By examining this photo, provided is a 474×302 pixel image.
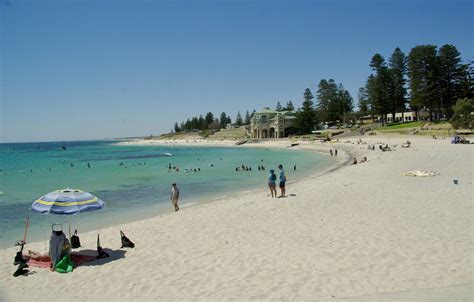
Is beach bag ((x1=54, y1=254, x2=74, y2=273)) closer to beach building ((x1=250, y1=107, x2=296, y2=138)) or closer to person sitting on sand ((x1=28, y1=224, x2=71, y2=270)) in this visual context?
person sitting on sand ((x1=28, y1=224, x2=71, y2=270))

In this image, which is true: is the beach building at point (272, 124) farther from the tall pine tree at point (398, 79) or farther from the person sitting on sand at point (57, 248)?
the person sitting on sand at point (57, 248)

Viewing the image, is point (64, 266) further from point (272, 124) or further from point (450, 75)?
point (272, 124)

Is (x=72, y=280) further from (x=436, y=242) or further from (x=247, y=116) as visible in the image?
(x=247, y=116)

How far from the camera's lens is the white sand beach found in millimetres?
6215

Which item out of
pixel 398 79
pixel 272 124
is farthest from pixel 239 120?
pixel 398 79

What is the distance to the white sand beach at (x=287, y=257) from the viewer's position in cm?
621

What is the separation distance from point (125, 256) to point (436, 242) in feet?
23.6

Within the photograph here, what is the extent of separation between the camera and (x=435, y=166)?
2377 centimetres

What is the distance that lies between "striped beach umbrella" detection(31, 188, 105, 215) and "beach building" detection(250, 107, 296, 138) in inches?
3750

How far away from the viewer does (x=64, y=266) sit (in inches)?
321

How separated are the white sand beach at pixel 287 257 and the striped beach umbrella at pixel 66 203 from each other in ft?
4.36

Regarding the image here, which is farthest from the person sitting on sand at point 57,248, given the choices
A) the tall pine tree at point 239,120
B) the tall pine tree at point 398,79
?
the tall pine tree at point 239,120

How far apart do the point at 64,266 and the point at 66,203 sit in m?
1.39

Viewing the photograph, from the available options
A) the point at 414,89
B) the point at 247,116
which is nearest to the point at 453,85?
the point at 414,89
